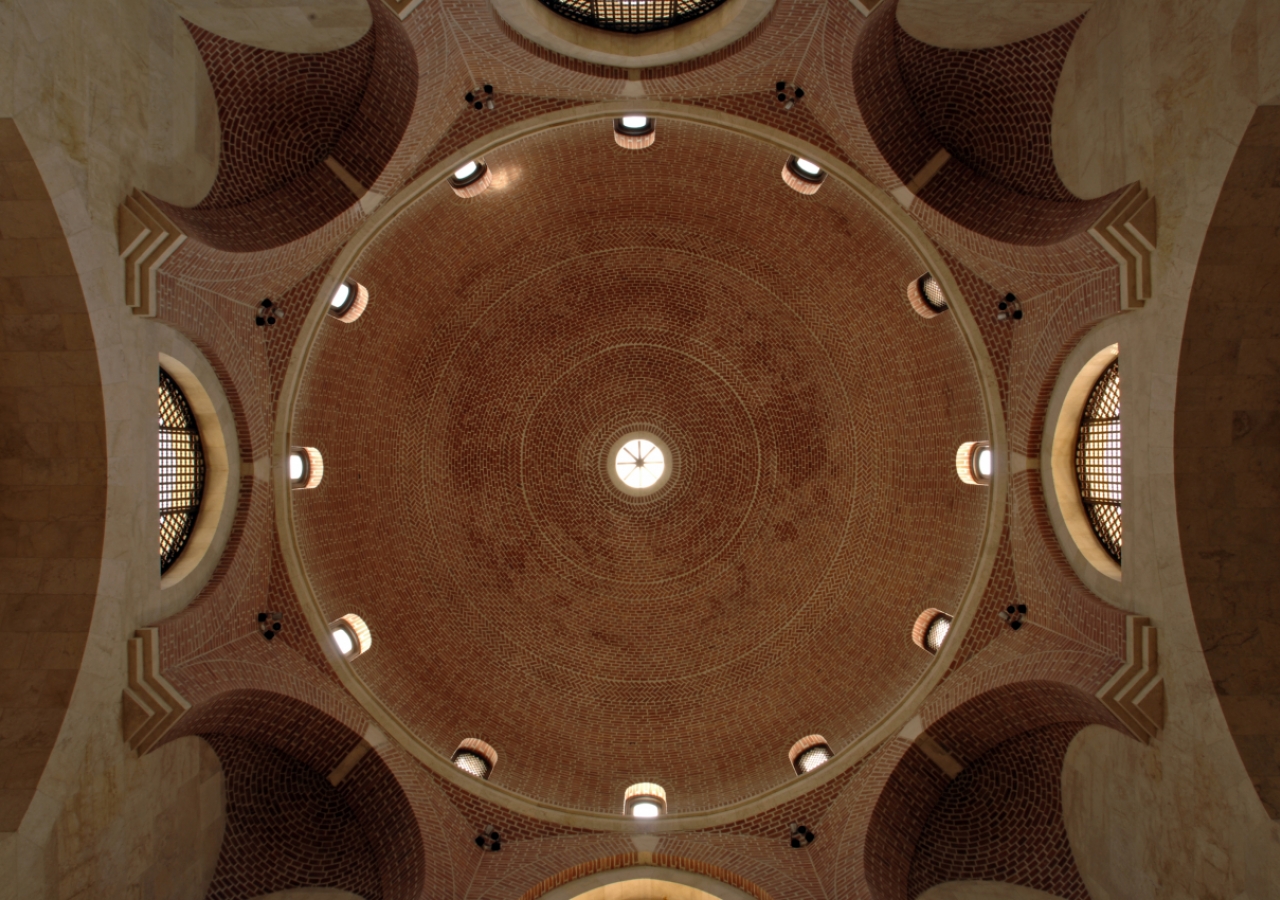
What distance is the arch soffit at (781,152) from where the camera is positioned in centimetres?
1403

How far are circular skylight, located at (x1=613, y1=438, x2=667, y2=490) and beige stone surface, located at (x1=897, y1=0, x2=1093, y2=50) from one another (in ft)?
Result: 35.3

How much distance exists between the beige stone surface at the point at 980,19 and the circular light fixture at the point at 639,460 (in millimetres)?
10580

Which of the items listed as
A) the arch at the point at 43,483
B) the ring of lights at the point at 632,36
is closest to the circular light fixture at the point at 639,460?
the ring of lights at the point at 632,36

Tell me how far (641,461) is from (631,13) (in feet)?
33.4

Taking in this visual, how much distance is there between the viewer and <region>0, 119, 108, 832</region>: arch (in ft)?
33.4

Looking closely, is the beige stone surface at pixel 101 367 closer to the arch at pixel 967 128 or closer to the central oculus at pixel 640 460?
the central oculus at pixel 640 460

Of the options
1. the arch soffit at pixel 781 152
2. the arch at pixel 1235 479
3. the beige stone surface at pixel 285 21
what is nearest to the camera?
the arch at pixel 1235 479

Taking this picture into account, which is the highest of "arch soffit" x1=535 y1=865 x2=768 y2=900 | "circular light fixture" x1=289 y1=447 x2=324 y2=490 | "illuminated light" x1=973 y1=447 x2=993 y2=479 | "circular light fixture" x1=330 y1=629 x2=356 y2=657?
"illuminated light" x1=973 y1=447 x2=993 y2=479

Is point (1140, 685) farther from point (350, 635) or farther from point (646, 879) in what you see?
point (350, 635)

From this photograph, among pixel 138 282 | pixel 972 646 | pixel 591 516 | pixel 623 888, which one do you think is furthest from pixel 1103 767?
pixel 138 282

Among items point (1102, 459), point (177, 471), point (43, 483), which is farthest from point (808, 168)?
point (43, 483)

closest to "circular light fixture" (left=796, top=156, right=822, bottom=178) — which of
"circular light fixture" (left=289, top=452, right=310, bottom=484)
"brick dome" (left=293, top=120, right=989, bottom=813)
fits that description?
"brick dome" (left=293, top=120, right=989, bottom=813)

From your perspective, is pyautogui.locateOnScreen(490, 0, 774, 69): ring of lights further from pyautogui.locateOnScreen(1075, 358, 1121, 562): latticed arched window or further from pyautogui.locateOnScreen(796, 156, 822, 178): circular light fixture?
pyautogui.locateOnScreen(1075, 358, 1121, 562): latticed arched window

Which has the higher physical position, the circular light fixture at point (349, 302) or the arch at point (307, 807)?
the circular light fixture at point (349, 302)
